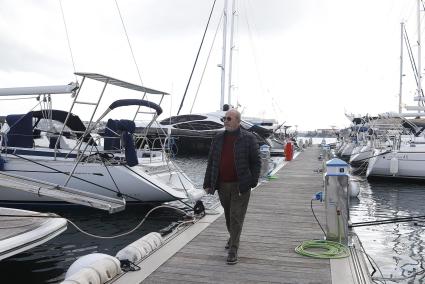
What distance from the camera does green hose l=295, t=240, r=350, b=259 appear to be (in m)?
6.28

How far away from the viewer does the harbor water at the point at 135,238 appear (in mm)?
7715

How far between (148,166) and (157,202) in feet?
3.21

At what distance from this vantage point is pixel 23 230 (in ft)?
20.6

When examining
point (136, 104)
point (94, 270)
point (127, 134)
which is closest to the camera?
point (94, 270)

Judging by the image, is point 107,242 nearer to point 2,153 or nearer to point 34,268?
point 34,268

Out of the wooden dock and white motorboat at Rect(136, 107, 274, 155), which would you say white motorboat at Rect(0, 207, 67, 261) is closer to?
the wooden dock

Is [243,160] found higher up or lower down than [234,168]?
higher up

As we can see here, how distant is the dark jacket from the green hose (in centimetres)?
136

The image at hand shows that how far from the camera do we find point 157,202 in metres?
11.8

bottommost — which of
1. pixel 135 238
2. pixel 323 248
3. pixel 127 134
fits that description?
pixel 135 238

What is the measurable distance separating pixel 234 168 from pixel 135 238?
4603 millimetres

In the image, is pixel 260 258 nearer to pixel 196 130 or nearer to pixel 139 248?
pixel 139 248

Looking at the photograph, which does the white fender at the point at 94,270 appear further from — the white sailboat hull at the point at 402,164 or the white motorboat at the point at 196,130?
the white motorboat at the point at 196,130

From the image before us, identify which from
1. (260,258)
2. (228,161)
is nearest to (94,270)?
(228,161)
